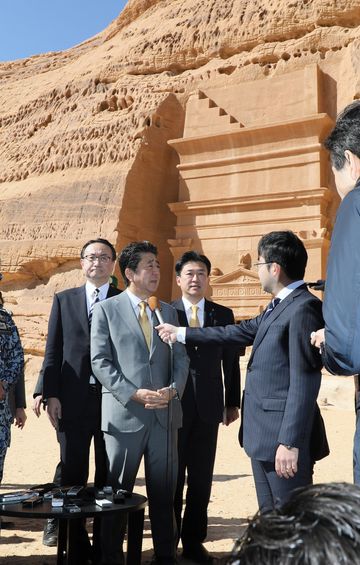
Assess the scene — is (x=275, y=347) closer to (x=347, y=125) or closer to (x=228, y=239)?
(x=347, y=125)

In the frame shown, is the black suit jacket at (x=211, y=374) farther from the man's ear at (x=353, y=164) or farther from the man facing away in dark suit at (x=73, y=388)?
the man's ear at (x=353, y=164)

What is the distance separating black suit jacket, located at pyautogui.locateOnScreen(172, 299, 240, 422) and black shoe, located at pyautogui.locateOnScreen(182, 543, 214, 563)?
2.71 feet

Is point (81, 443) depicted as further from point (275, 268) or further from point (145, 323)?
point (275, 268)

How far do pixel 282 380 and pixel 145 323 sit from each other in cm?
112

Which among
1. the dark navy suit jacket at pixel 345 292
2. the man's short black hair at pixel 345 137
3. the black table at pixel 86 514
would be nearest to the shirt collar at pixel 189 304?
the black table at pixel 86 514

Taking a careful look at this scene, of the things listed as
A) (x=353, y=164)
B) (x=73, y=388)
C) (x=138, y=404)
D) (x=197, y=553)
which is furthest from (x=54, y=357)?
(x=353, y=164)

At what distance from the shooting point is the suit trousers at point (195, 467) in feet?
13.1

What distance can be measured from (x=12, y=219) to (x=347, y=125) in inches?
636

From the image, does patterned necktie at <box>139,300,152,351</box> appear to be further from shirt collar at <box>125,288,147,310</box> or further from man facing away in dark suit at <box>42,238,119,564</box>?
man facing away in dark suit at <box>42,238,119,564</box>

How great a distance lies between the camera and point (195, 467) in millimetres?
4086

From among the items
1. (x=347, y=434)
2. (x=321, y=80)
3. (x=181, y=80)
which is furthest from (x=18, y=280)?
(x=347, y=434)

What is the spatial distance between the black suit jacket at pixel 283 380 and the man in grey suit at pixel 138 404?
24.8 inches

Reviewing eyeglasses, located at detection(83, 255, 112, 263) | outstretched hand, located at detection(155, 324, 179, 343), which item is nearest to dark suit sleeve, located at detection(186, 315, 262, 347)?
outstretched hand, located at detection(155, 324, 179, 343)

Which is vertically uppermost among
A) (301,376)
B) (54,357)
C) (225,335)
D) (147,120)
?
(147,120)
